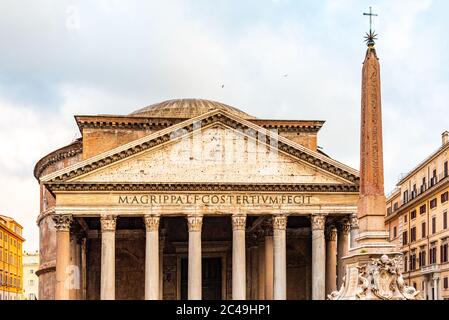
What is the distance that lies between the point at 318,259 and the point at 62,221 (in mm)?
9814

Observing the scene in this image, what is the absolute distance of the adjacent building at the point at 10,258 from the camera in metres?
69.7

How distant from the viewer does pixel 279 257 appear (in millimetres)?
32594

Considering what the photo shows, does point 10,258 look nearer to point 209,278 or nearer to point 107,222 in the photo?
point 209,278

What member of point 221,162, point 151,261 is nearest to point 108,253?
point 151,261

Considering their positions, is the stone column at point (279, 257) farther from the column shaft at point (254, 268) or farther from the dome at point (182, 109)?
the dome at point (182, 109)

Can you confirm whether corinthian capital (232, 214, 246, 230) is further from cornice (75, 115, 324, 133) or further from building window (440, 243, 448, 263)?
building window (440, 243, 448, 263)

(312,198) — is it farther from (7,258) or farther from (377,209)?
(7,258)

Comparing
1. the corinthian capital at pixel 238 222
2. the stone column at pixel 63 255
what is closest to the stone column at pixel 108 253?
the stone column at pixel 63 255

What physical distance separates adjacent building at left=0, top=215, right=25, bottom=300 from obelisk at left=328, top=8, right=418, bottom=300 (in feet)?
192

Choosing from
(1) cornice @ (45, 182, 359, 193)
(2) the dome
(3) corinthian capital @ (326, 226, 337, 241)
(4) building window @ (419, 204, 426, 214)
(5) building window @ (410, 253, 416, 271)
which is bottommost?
(5) building window @ (410, 253, 416, 271)

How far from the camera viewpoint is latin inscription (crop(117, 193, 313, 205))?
32.5 meters

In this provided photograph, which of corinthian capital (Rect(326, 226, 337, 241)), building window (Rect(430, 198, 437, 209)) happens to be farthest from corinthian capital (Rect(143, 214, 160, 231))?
building window (Rect(430, 198, 437, 209))
